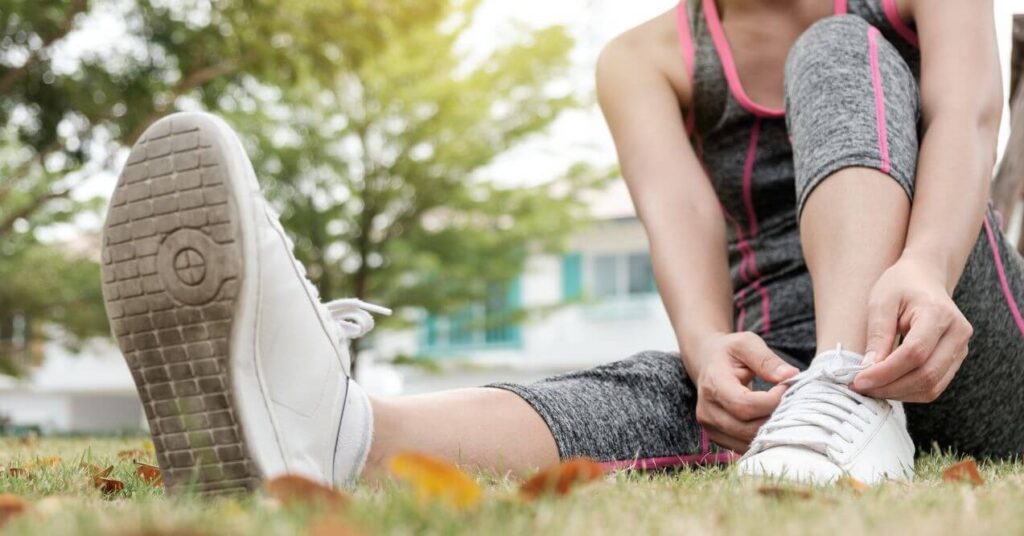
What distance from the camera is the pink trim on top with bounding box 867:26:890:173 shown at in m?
1.30

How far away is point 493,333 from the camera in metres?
14.4

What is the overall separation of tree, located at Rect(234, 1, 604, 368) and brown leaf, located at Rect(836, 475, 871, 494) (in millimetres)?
8489

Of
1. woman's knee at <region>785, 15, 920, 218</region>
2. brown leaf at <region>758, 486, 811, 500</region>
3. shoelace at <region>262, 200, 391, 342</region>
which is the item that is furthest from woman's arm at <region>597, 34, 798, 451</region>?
shoelace at <region>262, 200, 391, 342</region>

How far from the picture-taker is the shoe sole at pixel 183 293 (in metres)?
1.03

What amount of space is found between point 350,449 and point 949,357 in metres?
0.69

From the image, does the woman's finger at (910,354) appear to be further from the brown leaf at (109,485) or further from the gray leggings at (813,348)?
the brown leaf at (109,485)

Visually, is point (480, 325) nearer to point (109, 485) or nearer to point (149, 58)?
point (149, 58)

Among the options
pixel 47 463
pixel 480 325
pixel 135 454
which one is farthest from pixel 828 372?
pixel 480 325

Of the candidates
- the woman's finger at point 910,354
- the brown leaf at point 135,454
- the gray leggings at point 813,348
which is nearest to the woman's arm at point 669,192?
the gray leggings at point 813,348

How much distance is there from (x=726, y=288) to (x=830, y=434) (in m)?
0.46

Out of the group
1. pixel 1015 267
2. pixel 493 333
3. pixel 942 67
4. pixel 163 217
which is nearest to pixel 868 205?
pixel 942 67

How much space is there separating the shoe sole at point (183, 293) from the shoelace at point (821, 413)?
23.0 inches

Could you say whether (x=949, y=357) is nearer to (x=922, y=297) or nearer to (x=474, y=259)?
(x=922, y=297)

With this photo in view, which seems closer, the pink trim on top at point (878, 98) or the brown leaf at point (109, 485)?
the brown leaf at point (109, 485)
